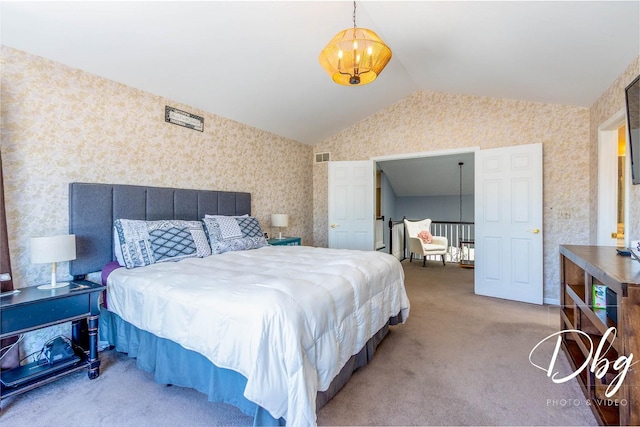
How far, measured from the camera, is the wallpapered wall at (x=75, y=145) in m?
2.26

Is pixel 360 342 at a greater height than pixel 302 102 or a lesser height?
lesser

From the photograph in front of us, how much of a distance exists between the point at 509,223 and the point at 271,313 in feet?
12.1

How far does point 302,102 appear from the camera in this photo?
4.04 m

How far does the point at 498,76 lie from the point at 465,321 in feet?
8.80

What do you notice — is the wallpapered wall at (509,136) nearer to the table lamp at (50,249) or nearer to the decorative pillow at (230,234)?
the decorative pillow at (230,234)

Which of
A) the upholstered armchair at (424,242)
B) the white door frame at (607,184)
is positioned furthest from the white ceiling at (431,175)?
the white door frame at (607,184)

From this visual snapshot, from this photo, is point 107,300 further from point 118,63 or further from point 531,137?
point 531,137

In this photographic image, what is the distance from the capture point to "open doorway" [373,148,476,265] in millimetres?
6719

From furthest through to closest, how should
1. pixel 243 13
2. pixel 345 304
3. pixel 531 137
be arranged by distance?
pixel 531 137, pixel 243 13, pixel 345 304

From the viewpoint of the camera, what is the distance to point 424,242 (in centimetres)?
616

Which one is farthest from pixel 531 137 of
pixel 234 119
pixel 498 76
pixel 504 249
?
pixel 234 119

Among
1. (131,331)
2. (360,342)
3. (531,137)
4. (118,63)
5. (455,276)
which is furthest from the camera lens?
(455,276)

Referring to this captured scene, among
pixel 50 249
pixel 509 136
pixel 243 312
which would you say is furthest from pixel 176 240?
pixel 509 136

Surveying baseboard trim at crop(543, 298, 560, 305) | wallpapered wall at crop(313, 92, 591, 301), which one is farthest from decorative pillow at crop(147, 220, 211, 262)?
baseboard trim at crop(543, 298, 560, 305)
